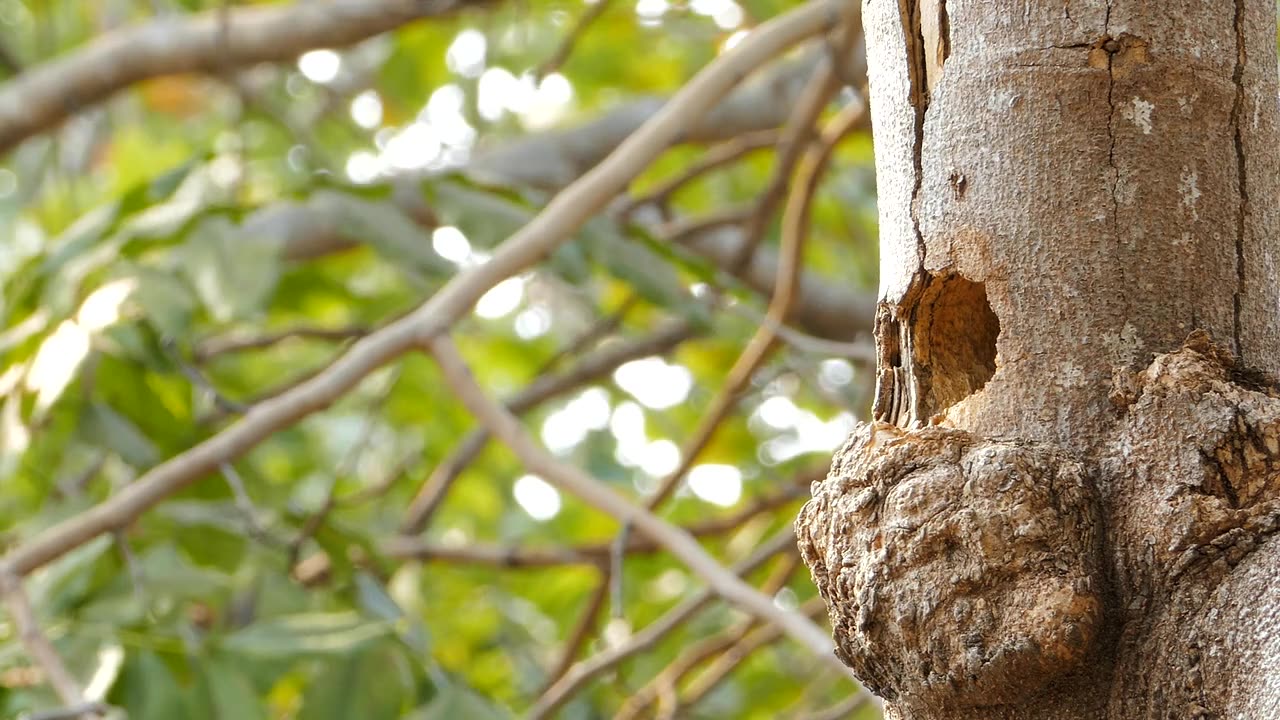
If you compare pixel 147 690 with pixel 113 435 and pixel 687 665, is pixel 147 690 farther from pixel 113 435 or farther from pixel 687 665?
pixel 687 665

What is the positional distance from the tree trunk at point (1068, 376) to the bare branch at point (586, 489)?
1.93 feet

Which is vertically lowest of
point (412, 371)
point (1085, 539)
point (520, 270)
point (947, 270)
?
point (1085, 539)

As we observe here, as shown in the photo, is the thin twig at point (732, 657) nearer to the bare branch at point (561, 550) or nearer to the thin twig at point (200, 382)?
the bare branch at point (561, 550)

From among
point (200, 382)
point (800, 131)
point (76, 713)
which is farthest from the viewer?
point (800, 131)

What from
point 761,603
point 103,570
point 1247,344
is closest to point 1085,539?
point 1247,344

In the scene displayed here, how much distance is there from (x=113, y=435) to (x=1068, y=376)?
156 cm

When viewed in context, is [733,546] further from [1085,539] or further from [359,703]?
[1085,539]

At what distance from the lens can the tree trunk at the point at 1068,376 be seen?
24.6 inches

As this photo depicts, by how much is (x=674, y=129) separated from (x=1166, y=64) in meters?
0.79

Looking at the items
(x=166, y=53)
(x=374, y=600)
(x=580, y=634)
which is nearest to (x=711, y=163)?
(x=580, y=634)

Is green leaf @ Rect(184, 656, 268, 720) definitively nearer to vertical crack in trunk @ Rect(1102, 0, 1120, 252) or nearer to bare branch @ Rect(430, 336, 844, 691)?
bare branch @ Rect(430, 336, 844, 691)

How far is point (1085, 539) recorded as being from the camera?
0.65m

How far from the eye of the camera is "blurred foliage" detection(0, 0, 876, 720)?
70.1 inches

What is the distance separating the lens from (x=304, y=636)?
1.77m
